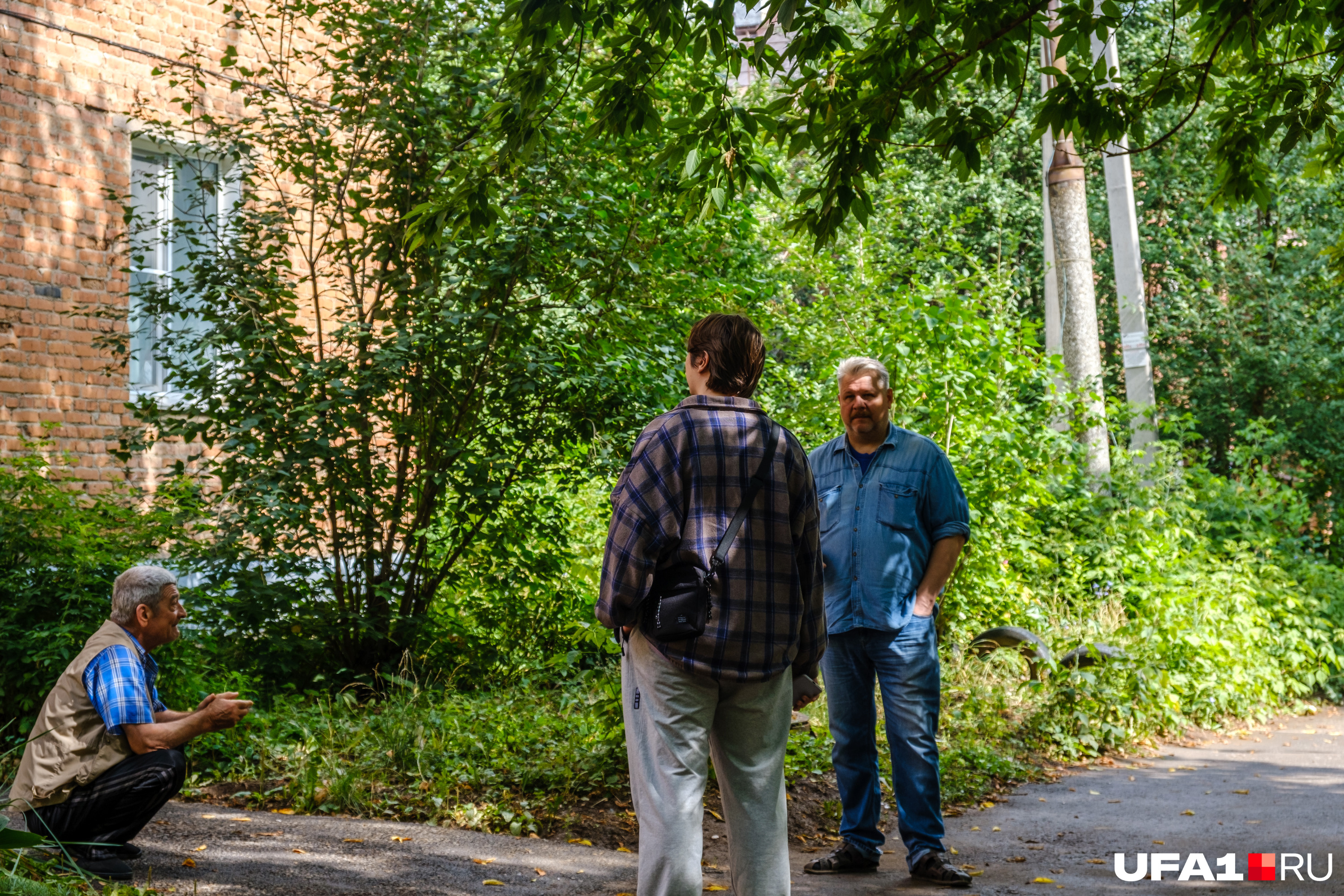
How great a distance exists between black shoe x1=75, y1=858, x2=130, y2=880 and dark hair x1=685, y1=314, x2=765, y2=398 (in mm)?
2800

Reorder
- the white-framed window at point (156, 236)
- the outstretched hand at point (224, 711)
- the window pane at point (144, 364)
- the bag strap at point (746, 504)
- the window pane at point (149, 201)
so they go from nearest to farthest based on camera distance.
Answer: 1. the bag strap at point (746, 504)
2. the outstretched hand at point (224, 711)
3. the white-framed window at point (156, 236)
4. the window pane at point (149, 201)
5. the window pane at point (144, 364)

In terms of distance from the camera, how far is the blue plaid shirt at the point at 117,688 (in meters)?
4.12

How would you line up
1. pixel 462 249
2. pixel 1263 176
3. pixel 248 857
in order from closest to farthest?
pixel 248 857 < pixel 1263 176 < pixel 462 249

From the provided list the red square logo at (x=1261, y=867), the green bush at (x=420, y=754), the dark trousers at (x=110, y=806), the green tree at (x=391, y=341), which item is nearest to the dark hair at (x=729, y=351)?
the dark trousers at (x=110, y=806)

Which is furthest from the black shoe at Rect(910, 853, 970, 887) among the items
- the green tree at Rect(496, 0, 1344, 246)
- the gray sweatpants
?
the green tree at Rect(496, 0, 1344, 246)

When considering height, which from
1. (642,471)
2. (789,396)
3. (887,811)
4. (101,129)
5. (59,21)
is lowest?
(887,811)

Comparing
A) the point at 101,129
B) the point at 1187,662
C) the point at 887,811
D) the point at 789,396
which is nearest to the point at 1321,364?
the point at 1187,662

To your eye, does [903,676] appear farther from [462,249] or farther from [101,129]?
[101,129]

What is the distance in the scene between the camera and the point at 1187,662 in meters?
9.50

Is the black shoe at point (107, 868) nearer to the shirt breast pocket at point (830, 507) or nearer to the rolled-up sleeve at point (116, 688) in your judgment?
the rolled-up sleeve at point (116, 688)

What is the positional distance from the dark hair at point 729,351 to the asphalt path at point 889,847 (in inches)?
89.7

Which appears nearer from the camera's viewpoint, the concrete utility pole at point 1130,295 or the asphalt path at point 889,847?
the asphalt path at point 889,847

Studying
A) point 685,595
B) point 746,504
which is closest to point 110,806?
point 685,595

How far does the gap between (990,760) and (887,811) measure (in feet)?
4.24
